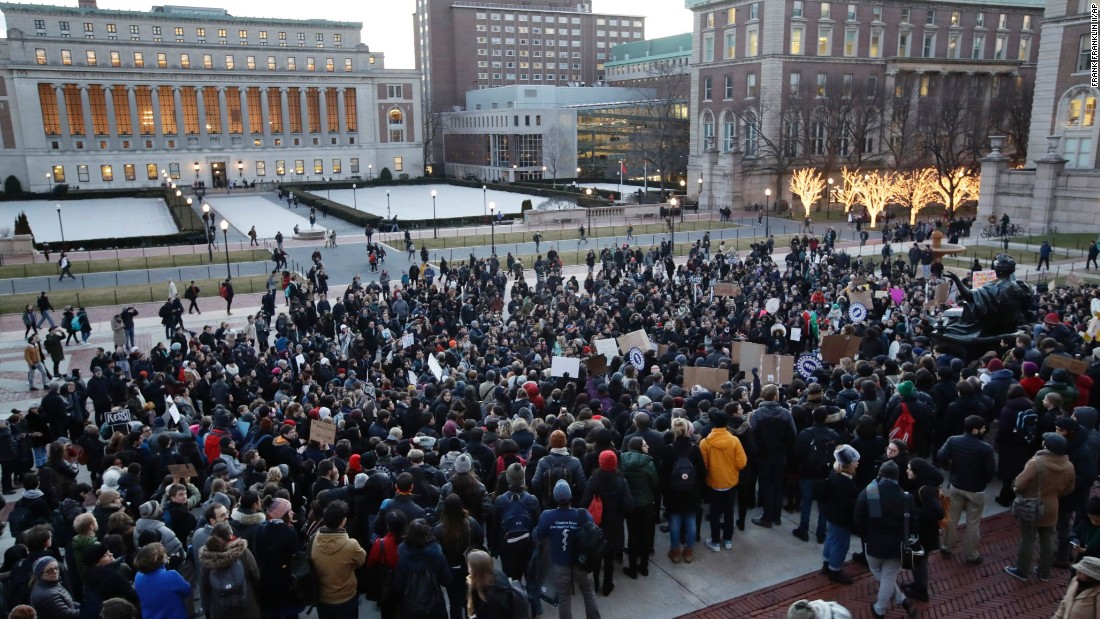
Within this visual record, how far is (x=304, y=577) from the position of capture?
7.12 meters

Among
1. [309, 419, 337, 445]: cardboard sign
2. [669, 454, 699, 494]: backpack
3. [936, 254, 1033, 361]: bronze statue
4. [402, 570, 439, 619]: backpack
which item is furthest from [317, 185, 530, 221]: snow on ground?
[402, 570, 439, 619]: backpack

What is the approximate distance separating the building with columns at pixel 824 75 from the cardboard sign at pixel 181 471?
59974 millimetres

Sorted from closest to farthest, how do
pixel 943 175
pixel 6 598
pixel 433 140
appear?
pixel 6 598 < pixel 943 175 < pixel 433 140

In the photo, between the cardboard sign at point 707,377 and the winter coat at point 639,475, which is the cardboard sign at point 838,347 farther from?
the winter coat at point 639,475

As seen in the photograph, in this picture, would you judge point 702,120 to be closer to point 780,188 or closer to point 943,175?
point 780,188

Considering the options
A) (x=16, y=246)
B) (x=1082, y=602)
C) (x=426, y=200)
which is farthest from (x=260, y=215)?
(x=1082, y=602)

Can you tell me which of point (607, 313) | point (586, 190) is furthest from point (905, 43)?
point (607, 313)

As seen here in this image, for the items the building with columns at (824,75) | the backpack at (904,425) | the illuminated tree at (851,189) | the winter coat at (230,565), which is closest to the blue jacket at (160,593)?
the winter coat at (230,565)

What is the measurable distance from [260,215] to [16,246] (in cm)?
2501

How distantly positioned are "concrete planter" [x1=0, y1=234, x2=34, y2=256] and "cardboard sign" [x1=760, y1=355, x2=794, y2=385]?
44.9 m

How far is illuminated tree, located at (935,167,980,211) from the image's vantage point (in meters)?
55.2

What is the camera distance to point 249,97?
103938 millimetres

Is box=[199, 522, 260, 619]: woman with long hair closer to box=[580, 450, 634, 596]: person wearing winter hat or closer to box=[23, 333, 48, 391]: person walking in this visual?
box=[580, 450, 634, 596]: person wearing winter hat

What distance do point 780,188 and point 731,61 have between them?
43.6ft
